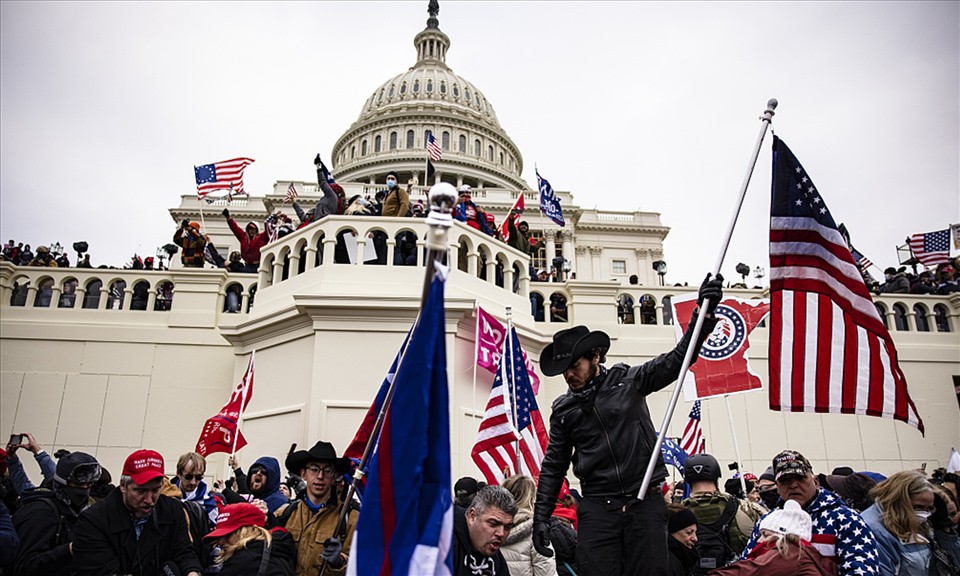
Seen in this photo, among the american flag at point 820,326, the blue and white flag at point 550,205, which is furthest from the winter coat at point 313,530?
the blue and white flag at point 550,205

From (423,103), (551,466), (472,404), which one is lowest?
(551,466)

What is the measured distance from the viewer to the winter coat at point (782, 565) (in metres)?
3.54

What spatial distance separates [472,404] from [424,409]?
316 inches

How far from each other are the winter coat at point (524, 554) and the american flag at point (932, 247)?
17878 millimetres

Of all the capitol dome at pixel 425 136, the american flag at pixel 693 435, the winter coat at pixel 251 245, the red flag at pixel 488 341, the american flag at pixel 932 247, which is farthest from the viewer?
the capitol dome at pixel 425 136

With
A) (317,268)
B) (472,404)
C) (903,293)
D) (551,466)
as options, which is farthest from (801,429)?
(551,466)

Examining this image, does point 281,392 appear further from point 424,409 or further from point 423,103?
point 423,103

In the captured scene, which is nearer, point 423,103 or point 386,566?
point 386,566

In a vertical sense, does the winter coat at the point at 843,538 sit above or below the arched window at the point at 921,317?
below

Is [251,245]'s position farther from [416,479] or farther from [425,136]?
[425,136]

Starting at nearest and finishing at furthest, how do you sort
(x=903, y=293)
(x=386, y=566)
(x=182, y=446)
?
1. (x=386, y=566)
2. (x=182, y=446)
3. (x=903, y=293)

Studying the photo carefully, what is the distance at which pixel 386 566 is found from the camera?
8.70 feet

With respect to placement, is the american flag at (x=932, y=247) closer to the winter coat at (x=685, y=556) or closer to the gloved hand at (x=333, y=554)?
the winter coat at (x=685, y=556)

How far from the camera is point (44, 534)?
15.7 ft
